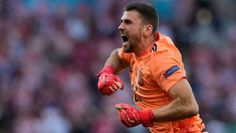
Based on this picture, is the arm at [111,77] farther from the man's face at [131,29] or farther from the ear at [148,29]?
the ear at [148,29]

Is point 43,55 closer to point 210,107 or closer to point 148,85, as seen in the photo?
point 210,107

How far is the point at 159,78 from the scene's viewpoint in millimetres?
8508

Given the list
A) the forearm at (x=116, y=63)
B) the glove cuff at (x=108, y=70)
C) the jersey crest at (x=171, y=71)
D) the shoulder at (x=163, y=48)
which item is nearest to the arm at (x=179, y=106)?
the jersey crest at (x=171, y=71)

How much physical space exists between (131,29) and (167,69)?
570 mm

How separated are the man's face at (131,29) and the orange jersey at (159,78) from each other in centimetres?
14

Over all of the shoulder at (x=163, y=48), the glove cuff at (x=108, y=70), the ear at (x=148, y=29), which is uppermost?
the ear at (x=148, y=29)

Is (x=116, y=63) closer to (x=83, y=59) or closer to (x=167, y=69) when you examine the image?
(x=167, y=69)

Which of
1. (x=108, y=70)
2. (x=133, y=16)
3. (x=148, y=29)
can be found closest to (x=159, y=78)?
(x=148, y=29)

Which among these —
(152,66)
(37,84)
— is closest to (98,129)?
(37,84)

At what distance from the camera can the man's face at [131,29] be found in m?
8.75

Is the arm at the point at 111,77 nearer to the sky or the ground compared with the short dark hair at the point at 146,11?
nearer to the ground

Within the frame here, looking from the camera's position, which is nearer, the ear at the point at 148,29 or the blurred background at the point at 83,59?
the ear at the point at 148,29

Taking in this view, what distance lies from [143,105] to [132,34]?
66 cm

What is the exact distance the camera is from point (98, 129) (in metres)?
14.1
